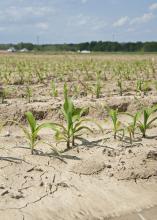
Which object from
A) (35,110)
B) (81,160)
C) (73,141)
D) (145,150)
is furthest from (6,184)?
(35,110)

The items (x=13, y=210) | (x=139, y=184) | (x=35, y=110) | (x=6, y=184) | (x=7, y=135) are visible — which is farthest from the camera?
(x=35, y=110)

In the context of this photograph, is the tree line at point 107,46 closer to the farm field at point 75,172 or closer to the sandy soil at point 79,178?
the farm field at point 75,172

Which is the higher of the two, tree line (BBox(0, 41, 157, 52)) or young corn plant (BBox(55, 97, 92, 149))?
young corn plant (BBox(55, 97, 92, 149))

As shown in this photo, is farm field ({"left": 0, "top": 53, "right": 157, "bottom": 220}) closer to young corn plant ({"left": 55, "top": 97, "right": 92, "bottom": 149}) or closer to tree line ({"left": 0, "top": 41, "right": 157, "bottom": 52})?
young corn plant ({"left": 55, "top": 97, "right": 92, "bottom": 149})

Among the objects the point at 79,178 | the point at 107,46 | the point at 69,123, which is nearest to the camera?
the point at 79,178

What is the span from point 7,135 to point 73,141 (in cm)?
86

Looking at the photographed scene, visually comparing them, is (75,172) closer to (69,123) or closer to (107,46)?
(69,123)

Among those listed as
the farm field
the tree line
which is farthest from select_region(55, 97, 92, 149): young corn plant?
the tree line

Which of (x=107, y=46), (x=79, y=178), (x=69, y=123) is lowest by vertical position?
(x=107, y=46)

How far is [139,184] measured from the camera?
153 inches

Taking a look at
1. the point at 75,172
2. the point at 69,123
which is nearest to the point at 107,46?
the point at 69,123

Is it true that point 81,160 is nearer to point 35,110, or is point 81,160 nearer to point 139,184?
point 139,184

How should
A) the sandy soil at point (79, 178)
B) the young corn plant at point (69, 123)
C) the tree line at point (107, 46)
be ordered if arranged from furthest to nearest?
1. the tree line at point (107, 46)
2. the young corn plant at point (69, 123)
3. the sandy soil at point (79, 178)

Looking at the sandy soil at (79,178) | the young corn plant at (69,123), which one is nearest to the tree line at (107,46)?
the young corn plant at (69,123)
